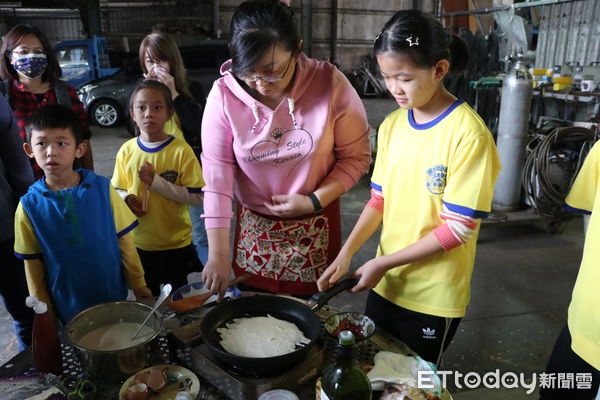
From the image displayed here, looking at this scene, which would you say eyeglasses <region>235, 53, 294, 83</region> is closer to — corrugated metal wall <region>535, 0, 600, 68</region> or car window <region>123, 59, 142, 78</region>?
corrugated metal wall <region>535, 0, 600, 68</region>

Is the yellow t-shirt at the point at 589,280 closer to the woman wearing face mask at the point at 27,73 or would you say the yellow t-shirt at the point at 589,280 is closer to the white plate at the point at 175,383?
the white plate at the point at 175,383

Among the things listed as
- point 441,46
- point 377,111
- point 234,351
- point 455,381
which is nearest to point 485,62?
point 377,111

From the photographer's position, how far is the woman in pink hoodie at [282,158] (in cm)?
142

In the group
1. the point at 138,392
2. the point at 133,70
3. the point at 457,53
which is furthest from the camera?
the point at 133,70

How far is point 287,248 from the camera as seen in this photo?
1566 mm

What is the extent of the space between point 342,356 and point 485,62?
6.57 m

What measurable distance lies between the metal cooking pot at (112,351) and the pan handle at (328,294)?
414 mm

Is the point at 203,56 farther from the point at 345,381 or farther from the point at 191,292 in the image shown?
the point at 345,381

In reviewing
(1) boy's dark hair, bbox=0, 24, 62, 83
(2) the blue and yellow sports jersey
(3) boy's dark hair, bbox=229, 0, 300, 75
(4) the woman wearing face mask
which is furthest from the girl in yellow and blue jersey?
(1) boy's dark hair, bbox=0, 24, 62, 83

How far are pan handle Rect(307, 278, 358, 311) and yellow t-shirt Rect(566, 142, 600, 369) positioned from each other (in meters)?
0.61

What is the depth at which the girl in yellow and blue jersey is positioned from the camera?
120 cm

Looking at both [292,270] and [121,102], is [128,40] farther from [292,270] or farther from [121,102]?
[292,270]

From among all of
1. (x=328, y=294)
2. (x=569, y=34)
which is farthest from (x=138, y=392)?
(x=569, y=34)

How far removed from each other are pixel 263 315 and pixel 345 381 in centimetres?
42
